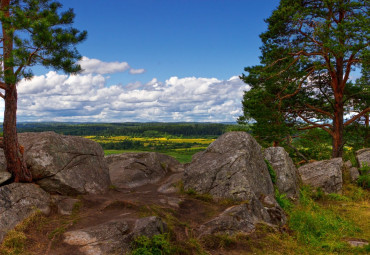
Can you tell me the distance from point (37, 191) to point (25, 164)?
126cm

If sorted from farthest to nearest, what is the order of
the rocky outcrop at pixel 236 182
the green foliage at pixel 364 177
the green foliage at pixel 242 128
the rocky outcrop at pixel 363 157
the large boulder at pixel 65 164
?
1. the green foliage at pixel 242 128
2. the rocky outcrop at pixel 363 157
3. the green foliage at pixel 364 177
4. the large boulder at pixel 65 164
5. the rocky outcrop at pixel 236 182

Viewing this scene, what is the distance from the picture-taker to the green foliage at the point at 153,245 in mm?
8259

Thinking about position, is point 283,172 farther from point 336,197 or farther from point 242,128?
point 242,128

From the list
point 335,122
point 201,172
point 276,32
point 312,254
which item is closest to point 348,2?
point 276,32

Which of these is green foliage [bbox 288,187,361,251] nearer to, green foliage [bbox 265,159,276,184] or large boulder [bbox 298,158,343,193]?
green foliage [bbox 265,159,276,184]

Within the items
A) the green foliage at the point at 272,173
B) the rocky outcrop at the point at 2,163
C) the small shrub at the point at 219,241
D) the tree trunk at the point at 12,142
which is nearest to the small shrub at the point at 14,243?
the tree trunk at the point at 12,142

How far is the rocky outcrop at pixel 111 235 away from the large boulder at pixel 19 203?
2135 mm

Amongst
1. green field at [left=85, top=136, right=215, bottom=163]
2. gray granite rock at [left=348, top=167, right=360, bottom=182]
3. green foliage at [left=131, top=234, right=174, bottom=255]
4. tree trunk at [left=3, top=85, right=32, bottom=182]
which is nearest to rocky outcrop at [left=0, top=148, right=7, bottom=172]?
tree trunk at [left=3, top=85, right=32, bottom=182]

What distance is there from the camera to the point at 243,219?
35.0 feet

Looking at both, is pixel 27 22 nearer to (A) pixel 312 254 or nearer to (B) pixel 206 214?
(B) pixel 206 214

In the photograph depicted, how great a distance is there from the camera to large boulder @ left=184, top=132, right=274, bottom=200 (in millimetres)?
12641

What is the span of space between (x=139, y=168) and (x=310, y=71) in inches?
601

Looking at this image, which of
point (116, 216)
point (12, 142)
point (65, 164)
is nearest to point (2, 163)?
point (12, 142)

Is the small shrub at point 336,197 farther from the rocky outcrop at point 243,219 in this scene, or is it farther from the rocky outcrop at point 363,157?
the rocky outcrop at point 243,219
